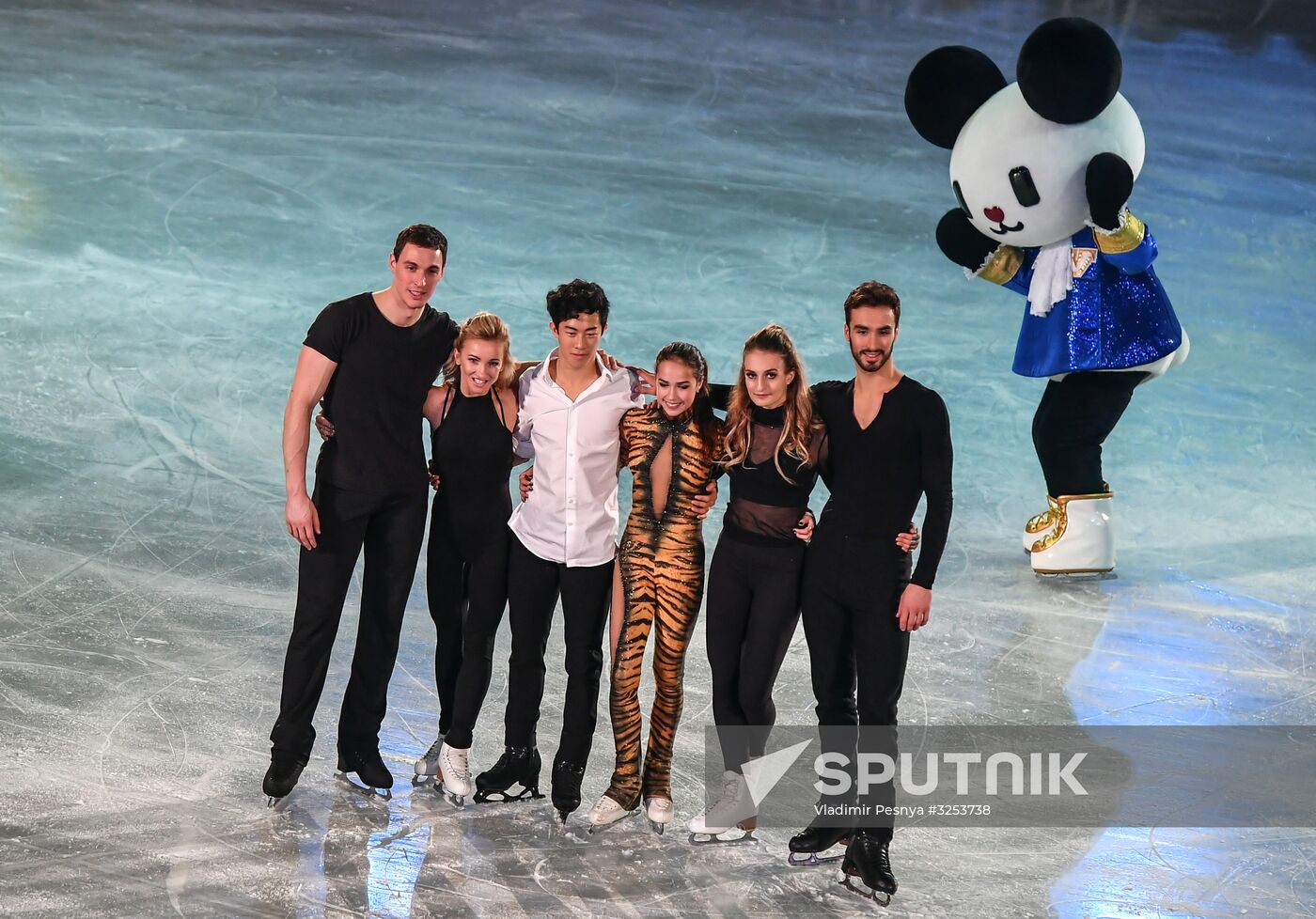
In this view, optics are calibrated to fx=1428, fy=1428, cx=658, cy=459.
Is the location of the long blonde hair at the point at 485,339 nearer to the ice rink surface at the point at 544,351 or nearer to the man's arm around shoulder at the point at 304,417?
the man's arm around shoulder at the point at 304,417

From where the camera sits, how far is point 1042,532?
638cm

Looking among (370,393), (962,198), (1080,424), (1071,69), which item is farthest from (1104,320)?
(370,393)

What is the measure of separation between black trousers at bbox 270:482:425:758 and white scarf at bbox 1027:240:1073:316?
3077 millimetres

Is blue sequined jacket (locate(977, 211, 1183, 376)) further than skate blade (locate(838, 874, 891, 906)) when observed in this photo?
Yes

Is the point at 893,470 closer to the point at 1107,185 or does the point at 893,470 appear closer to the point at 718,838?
the point at 718,838

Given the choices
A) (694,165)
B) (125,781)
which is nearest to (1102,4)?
(694,165)

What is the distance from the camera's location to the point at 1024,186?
19.2ft

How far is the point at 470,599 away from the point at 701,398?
2.99 ft

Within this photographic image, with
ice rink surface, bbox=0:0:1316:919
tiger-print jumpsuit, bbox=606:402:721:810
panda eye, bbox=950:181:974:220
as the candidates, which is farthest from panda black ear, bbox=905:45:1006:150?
tiger-print jumpsuit, bbox=606:402:721:810

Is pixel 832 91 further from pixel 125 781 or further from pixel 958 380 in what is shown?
pixel 125 781

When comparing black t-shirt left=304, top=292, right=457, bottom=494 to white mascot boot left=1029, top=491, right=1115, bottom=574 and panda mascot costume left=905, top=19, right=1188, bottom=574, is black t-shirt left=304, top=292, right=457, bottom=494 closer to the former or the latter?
panda mascot costume left=905, top=19, right=1188, bottom=574

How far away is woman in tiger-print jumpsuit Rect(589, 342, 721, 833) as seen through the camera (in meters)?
3.99

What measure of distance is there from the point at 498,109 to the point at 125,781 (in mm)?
7776

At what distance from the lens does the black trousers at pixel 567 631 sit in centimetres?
411
